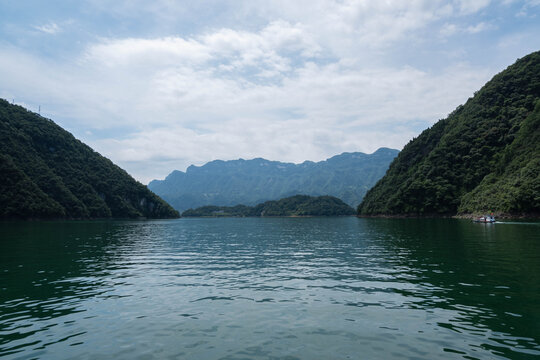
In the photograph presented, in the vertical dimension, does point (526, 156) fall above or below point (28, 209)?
above

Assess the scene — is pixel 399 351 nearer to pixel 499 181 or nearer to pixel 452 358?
pixel 452 358

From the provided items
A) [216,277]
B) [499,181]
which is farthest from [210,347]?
[499,181]

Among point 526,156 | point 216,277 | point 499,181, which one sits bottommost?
point 216,277

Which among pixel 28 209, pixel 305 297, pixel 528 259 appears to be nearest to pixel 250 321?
pixel 305 297

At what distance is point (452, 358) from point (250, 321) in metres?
10.1

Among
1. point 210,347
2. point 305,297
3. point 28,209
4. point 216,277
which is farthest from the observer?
point 28,209

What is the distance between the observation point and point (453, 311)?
19.9 metres

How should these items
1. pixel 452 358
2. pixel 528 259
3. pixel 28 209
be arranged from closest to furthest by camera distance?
pixel 452 358 → pixel 528 259 → pixel 28 209

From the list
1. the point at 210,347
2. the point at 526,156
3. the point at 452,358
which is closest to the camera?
the point at 452,358

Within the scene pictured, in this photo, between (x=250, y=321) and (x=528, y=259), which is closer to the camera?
(x=250, y=321)

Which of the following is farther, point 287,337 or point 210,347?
point 287,337

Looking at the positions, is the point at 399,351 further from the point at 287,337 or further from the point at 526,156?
the point at 526,156

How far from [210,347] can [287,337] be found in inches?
149

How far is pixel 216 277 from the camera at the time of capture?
32188mm
